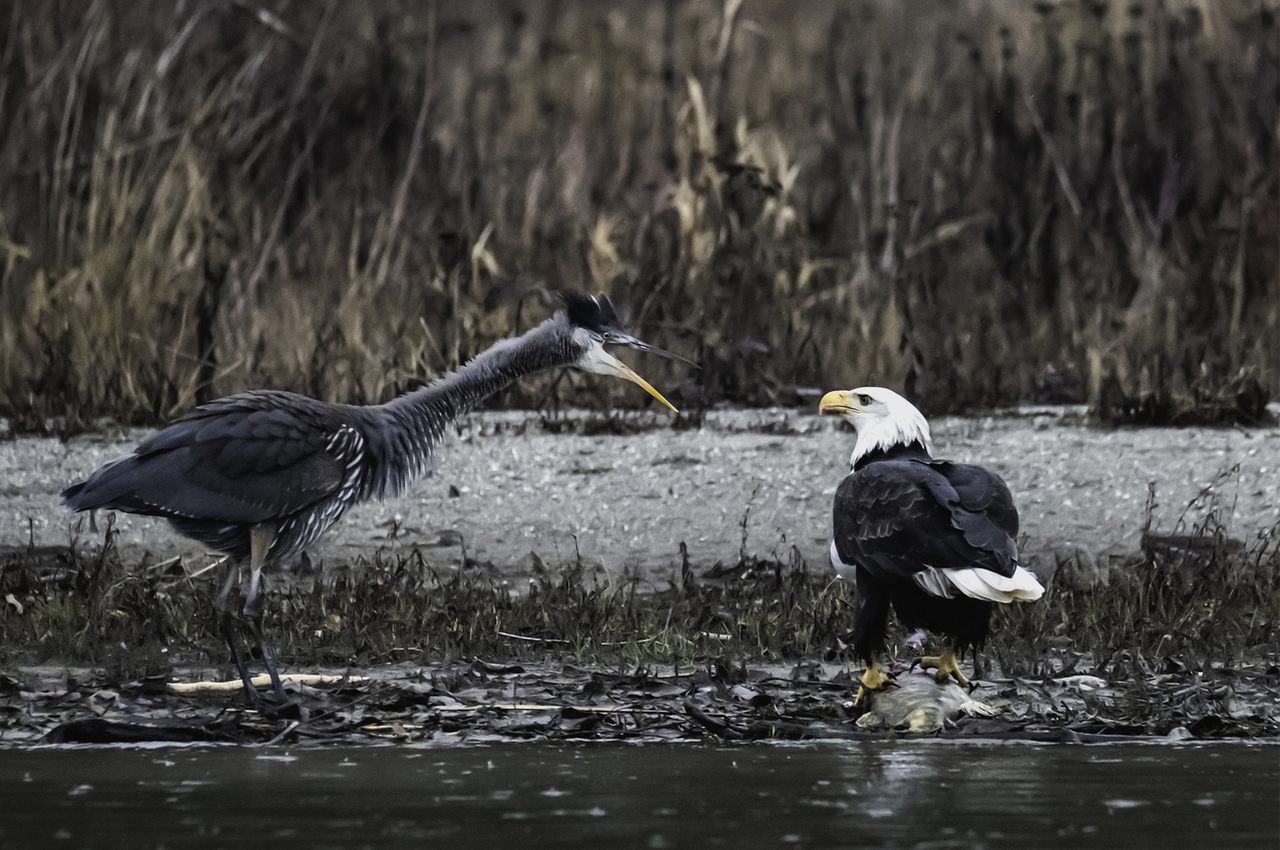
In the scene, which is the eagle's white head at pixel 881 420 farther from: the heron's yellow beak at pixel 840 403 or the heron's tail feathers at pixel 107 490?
the heron's tail feathers at pixel 107 490

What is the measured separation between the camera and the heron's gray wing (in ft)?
25.7

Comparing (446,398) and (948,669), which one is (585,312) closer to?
(446,398)

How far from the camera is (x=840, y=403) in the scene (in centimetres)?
920

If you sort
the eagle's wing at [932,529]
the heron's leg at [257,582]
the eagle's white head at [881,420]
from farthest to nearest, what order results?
the eagle's white head at [881,420] → the heron's leg at [257,582] → the eagle's wing at [932,529]

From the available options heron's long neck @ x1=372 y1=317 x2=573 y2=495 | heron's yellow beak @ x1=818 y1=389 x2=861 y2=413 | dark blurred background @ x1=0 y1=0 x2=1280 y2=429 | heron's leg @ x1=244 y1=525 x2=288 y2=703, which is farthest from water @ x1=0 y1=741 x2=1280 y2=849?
dark blurred background @ x1=0 y1=0 x2=1280 y2=429

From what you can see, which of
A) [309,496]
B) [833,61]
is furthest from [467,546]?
[833,61]

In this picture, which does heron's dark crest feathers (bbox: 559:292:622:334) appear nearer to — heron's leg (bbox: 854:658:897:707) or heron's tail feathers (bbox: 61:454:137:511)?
heron's tail feathers (bbox: 61:454:137:511)

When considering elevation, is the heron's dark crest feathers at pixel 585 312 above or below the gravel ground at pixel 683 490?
A: above

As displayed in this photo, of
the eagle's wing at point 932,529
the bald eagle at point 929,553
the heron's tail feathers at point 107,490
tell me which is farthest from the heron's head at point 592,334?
the heron's tail feathers at point 107,490

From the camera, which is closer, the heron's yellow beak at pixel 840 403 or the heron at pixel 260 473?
the heron at pixel 260 473

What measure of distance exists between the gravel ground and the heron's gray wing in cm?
218

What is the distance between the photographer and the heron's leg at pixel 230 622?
8.05 m

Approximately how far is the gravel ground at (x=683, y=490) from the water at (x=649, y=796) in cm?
294

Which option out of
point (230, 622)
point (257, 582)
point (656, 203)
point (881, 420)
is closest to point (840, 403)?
point (881, 420)
